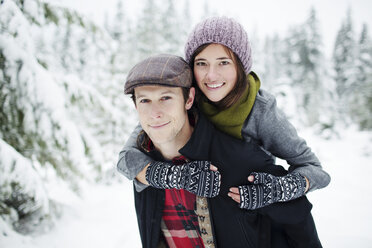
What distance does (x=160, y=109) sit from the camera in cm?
196

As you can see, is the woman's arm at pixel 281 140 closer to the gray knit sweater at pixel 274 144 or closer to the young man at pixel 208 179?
the gray knit sweater at pixel 274 144

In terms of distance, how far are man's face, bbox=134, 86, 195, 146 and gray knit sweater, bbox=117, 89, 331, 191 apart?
0.35 metres

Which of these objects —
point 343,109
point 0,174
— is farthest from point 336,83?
point 0,174

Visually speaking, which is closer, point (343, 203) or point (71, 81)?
point (71, 81)

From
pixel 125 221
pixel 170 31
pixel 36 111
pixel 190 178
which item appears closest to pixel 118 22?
pixel 170 31

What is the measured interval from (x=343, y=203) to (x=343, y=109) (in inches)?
832

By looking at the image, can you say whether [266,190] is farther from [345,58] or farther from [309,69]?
[345,58]

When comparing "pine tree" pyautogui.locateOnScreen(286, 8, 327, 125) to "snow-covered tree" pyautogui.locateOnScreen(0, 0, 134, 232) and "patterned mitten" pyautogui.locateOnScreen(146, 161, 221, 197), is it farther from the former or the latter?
"patterned mitten" pyautogui.locateOnScreen(146, 161, 221, 197)

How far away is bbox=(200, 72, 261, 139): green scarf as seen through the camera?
208 cm

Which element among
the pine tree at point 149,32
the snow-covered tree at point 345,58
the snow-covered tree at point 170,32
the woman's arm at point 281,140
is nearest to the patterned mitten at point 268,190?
the woman's arm at point 281,140

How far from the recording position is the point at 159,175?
187 cm

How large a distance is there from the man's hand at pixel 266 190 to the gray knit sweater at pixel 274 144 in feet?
0.61

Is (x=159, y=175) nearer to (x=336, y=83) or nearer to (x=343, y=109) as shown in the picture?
(x=343, y=109)

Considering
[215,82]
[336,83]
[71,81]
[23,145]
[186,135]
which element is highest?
[336,83]
